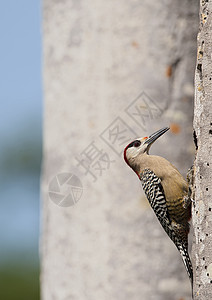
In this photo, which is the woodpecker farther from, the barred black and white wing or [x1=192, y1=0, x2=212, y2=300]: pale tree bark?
[x1=192, y1=0, x2=212, y2=300]: pale tree bark

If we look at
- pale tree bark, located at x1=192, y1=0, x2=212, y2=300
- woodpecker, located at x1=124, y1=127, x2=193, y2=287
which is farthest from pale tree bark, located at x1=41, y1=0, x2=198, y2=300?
pale tree bark, located at x1=192, y1=0, x2=212, y2=300

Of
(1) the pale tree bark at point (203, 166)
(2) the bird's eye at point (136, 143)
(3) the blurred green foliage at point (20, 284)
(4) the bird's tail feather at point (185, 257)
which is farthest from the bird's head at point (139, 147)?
(3) the blurred green foliage at point (20, 284)

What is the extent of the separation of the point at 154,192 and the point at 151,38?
1.30 m

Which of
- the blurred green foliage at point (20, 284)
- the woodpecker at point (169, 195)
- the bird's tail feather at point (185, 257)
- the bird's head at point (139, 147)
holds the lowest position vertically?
the bird's tail feather at point (185, 257)

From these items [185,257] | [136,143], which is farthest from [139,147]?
[185,257]

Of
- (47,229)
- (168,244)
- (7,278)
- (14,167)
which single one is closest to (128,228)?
(168,244)

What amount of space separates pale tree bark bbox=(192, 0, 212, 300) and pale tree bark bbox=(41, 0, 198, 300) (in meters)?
1.57

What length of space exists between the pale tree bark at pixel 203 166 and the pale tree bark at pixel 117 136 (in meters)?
1.57

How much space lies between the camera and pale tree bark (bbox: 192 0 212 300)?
8.23 ft

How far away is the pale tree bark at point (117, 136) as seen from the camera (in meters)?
4.24

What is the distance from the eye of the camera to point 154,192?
345 centimetres

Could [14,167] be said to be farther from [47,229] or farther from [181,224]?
[181,224]

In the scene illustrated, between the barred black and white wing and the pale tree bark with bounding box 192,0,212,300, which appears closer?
the pale tree bark with bounding box 192,0,212,300

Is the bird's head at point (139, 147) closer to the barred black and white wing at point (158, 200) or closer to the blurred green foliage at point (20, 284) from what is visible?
the barred black and white wing at point (158, 200)
